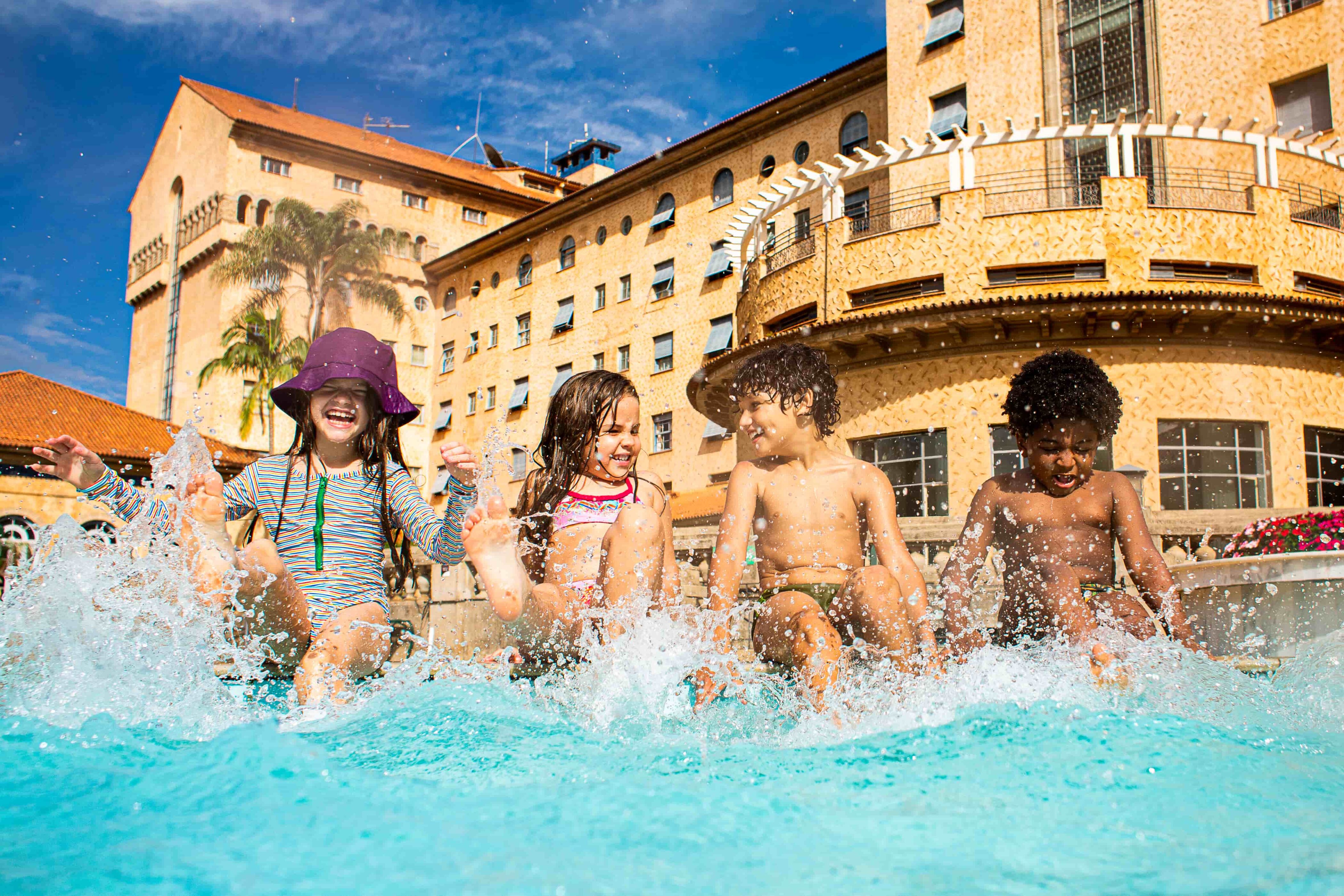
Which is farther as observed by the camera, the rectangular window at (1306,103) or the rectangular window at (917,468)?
the rectangular window at (1306,103)

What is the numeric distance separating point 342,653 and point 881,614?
227 centimetres

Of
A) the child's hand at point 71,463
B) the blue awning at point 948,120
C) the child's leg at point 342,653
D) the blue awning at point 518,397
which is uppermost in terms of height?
the blue awning at point 948,120

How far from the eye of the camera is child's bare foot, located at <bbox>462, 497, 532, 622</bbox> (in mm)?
3318

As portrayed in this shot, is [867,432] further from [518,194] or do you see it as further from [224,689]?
[518,194]

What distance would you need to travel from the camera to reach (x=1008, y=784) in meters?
2.68

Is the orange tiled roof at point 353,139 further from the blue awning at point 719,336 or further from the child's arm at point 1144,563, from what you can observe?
the child's arm at point 1144,563

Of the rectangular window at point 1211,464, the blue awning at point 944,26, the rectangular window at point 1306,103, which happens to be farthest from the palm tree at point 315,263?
the rectangular window at point 1306,103

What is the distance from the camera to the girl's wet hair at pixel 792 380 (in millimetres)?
4344

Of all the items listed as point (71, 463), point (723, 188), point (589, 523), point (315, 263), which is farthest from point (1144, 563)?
point (315, 263)

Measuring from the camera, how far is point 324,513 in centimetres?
427

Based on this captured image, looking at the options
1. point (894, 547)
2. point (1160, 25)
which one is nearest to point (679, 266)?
point (1160, 25)

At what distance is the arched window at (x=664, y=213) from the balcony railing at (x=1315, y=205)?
19190mm

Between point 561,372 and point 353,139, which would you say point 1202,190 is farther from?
point 353,139

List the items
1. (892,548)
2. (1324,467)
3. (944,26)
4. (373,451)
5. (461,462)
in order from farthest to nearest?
(944,26)
(1324,467)
(373,451)
(892,548)
(461,462)
